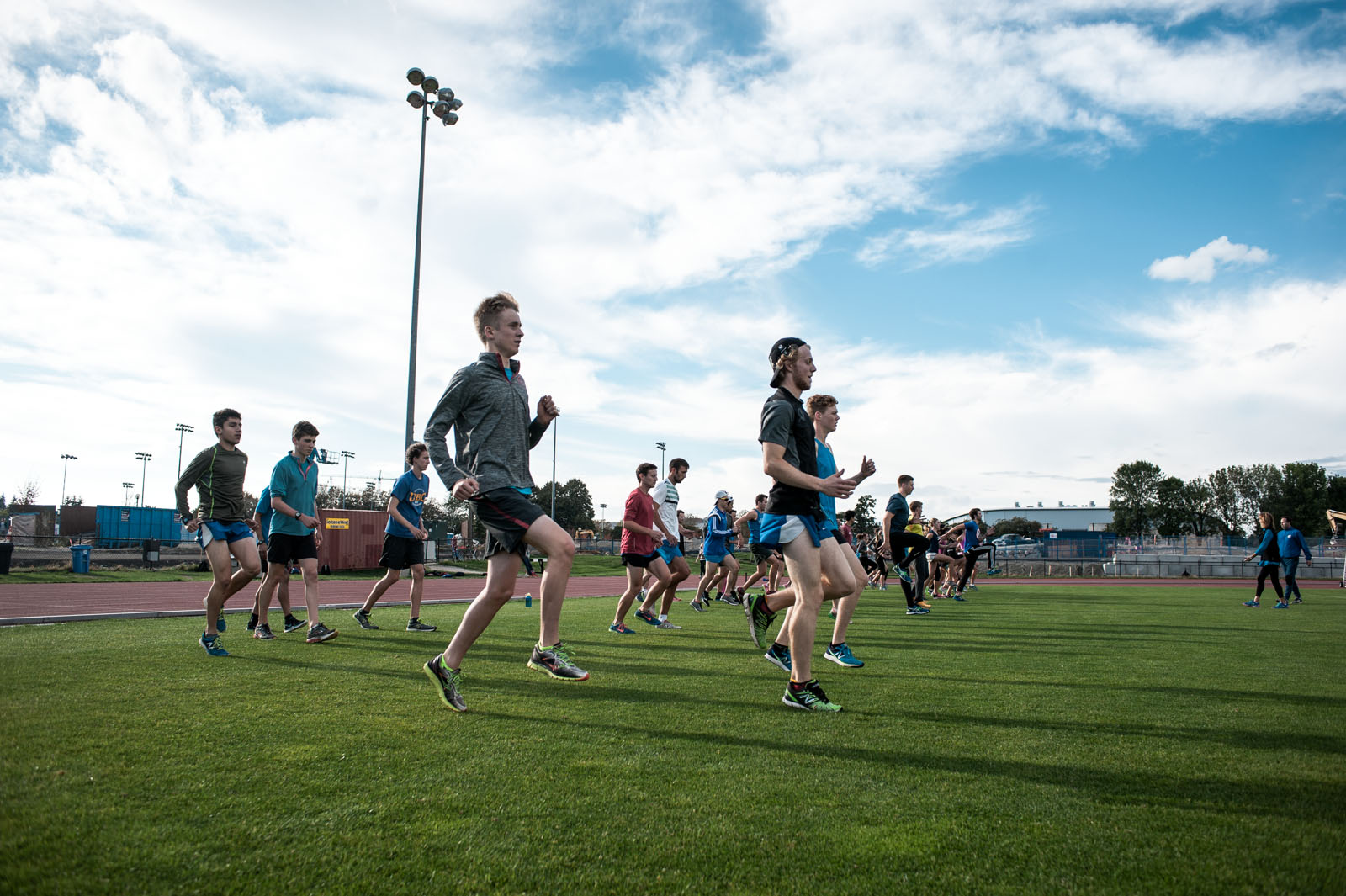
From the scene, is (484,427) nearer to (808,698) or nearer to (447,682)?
(447,682)

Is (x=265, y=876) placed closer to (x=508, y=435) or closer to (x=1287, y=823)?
(x=508, y=435)

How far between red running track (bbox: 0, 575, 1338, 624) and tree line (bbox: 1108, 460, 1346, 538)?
4047 inches

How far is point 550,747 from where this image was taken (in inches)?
131

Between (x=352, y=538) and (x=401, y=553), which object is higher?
(x=401, y=553)

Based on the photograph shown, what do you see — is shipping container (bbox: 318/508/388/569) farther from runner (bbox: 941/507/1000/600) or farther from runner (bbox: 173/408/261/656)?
runner (bbox: 173/408/261/656)

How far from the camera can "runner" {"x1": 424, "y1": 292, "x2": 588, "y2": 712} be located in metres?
4.21

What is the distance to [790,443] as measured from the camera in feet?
15.0

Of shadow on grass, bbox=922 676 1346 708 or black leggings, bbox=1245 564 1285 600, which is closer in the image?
shadow on grass, bbox=922 676 1346 708

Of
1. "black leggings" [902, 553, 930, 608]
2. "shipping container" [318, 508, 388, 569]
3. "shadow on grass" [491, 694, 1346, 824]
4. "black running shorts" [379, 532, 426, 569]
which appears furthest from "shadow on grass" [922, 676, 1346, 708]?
"shipping container" [318, 508, 388, 569]

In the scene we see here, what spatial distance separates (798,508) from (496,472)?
1.78 meters

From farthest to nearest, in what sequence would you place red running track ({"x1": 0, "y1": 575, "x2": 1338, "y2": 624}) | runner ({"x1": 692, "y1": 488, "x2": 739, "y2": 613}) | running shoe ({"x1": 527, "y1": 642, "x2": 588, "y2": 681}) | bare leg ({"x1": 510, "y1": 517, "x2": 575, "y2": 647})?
1. runner ({"x1": 692, "y1": 488, "x2": 739, "y2": 613})
2. red running track ({"x1": 0, "y1": 575, "x2": 1338, "y2": 624})
3. running shoe ({"x1": 527, "y1": 642, "x2": 588, "y2": 681})
4. bare leg ({"x1": 510, "y1": 517, "x2": 575, "y2": 647})

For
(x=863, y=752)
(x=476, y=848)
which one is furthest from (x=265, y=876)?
(x=863, y=752)

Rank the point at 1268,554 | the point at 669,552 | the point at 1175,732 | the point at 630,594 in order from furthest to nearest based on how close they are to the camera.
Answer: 1. the point at 1268,554
2. the point at 669,552
3. the point at 630,594
4. the point at 1175,732

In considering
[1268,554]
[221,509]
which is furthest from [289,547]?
[1268,554]
